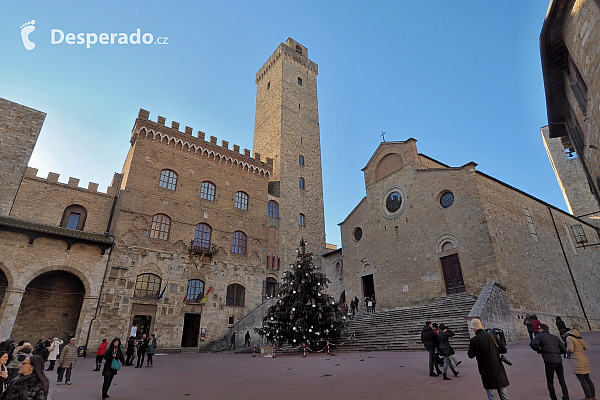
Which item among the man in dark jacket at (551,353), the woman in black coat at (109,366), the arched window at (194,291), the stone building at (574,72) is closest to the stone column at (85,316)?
the arched window at (194,291)

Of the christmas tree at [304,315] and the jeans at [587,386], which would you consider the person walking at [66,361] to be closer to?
the christmas tree at [304,315]

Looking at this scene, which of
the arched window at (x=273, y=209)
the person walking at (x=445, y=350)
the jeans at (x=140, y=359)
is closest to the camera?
the person walking at (x=445, y=350)

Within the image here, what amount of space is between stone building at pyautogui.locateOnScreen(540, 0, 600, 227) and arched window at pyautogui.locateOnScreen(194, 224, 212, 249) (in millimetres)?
21041

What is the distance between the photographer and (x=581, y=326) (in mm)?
19875

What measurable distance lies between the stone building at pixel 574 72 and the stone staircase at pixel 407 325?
24.7 ft

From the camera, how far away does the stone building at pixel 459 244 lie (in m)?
17.8

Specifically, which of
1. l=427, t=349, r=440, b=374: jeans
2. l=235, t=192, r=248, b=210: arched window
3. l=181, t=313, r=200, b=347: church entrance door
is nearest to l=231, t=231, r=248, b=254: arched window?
l=235, t=192, r=248, b=210: arched window

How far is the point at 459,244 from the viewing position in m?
18.8

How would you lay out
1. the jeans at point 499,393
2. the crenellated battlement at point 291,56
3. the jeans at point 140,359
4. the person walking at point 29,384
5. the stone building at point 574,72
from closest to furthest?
the person walking at point 29,384, the jeans at point 499,393, the stone building at point 574,72, the jeans at point 140,359, the crenellated battlement at point 291,56

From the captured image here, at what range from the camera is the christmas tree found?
15211mm

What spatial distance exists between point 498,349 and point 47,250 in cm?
2152

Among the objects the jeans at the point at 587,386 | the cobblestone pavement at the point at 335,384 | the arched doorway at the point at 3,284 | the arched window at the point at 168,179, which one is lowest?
the cobblestone pavement at the point at 335,384

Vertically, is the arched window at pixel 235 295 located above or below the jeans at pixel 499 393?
above

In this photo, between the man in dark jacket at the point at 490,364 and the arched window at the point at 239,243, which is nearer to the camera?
the man in dark jacket at the point at 490,364
